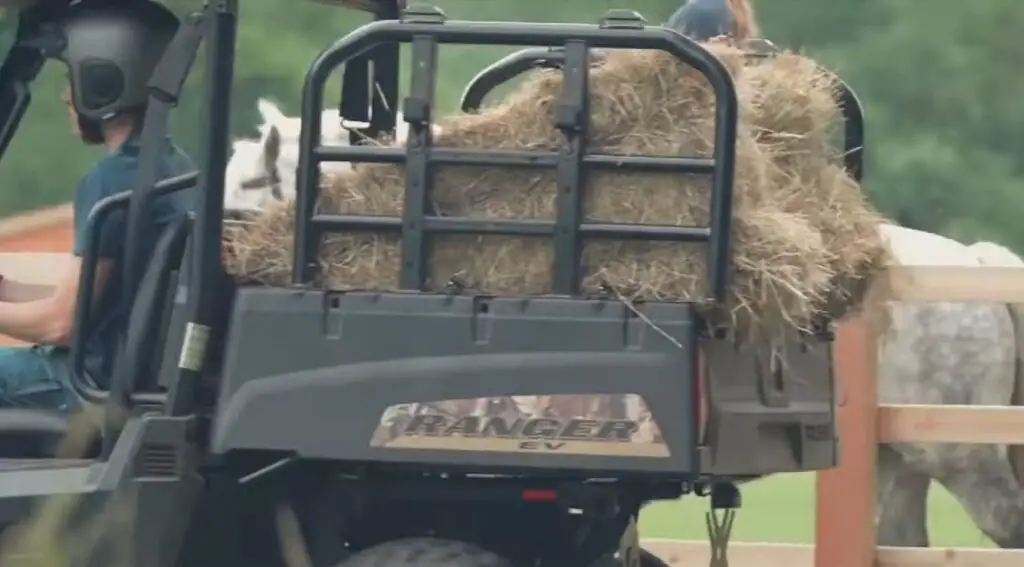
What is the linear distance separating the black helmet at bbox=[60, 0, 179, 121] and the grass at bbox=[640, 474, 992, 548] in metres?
5.26

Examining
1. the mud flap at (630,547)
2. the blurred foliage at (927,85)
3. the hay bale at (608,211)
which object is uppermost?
the blurred foliage at (927,85)

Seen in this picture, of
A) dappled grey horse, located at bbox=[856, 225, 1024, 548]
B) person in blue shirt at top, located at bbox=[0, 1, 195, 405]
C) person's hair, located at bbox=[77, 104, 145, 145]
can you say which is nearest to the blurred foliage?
dappled grey horse, located at bbox=[856, 225, 1024, 548]

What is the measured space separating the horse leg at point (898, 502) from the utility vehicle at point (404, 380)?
3840 mm

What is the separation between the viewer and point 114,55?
420 cm

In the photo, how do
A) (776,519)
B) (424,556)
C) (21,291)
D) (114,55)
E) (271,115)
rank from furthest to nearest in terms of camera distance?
1. (776,519)
2. (271,115)
3. (21,291)
4. (114,55)
5. (424,556)

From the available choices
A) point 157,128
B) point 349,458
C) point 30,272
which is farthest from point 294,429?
point 30,272

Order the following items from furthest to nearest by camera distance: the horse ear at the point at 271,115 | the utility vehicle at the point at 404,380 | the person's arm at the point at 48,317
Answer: the horse ear at the point at 271,115
the person's arm at the point at 48,317
the utility vehicle at the point at 404,380

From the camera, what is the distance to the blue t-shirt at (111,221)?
422cm

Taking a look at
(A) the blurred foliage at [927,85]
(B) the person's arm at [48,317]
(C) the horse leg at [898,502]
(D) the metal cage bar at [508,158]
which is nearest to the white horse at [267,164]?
(B) the person's arm at [48,317]

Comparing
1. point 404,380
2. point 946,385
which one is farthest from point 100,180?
point 946,385

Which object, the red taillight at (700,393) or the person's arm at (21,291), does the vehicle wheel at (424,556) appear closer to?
the red taillight at (700,393)

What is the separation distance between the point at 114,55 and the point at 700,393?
148 centimetres

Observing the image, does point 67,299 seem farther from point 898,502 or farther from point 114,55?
point 898,502

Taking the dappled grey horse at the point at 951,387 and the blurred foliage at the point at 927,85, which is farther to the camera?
the blurred foliage at the point at 927,85
